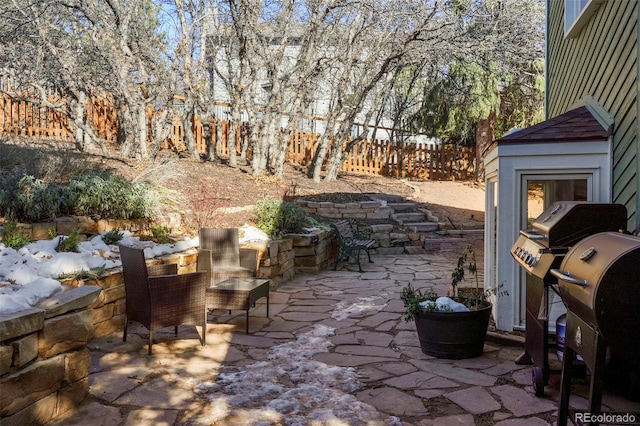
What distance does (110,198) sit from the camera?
5801 mm

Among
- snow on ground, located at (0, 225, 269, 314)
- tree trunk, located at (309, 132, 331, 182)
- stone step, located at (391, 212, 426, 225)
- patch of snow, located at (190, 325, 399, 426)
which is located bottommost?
patch of snow, located at (190, 325, 399, 426)

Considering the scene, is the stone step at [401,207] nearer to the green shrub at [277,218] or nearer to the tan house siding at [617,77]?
the green shrub at [277,218]

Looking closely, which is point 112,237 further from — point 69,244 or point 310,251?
point 310,251

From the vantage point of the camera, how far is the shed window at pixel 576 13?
4.52 metres

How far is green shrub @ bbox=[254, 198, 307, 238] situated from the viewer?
7395mm

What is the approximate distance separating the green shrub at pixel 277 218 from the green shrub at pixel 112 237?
235cm

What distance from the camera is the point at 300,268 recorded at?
7.79 m

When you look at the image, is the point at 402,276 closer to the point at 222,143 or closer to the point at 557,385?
the point at 557,385

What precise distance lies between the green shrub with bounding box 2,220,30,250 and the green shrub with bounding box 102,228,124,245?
716 mm

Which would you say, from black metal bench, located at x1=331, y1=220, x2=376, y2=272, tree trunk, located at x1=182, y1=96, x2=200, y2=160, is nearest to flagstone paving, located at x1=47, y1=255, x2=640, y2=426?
black metal bench, located at x1=331, y1=220, x2=376, y2=272

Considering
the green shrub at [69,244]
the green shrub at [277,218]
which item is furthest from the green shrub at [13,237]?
the green shrub at [277,218]

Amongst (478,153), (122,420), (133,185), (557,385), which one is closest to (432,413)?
(557,385)

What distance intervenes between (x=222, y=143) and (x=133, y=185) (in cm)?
890

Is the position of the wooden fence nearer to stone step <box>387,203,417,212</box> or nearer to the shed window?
stone step <box>387,203,417,212</box>
